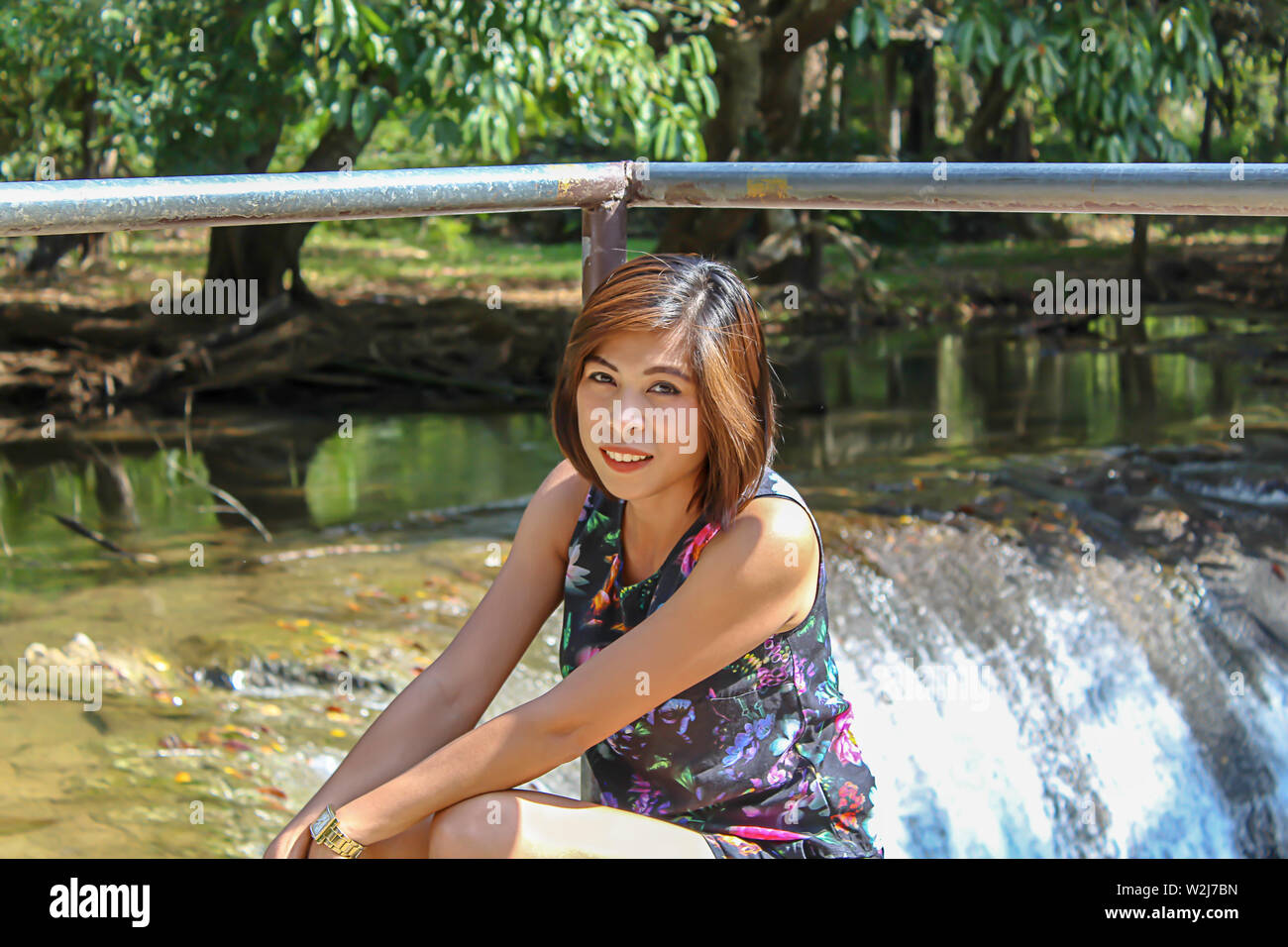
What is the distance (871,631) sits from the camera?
4.85m

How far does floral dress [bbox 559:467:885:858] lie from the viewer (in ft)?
5.75

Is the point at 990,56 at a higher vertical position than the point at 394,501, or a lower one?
higher

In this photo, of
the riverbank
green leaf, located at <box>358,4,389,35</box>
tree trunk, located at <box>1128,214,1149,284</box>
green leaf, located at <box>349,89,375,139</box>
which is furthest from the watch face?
tree trunk, located at <box>1128,214,1149,284</box>

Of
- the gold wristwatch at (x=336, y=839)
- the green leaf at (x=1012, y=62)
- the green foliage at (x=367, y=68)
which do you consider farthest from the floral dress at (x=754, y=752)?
the green leaf at (x=1012, y=62)

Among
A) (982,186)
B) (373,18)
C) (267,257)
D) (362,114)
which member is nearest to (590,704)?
(982,186)

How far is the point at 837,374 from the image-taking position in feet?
34.9

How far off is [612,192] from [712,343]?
344 mm

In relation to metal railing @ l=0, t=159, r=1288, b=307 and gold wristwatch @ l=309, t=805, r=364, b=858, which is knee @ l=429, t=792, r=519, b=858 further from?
metal railing @ l=0, t=159, r=1288, b=307

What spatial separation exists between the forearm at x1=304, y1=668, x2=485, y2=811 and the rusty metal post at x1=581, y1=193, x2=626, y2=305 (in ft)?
1.96

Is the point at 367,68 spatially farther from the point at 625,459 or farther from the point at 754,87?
the point at 625,459

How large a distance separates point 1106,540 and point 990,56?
2.31 m

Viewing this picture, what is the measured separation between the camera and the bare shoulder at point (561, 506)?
76.6 inches
